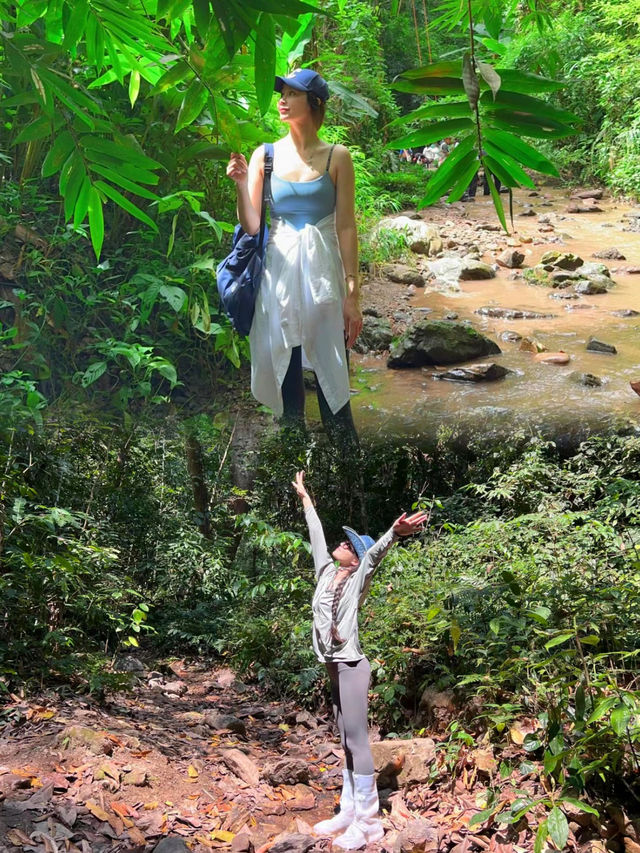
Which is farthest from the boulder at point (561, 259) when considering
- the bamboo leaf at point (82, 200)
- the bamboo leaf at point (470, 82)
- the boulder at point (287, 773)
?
the boulder at point (287, 773)

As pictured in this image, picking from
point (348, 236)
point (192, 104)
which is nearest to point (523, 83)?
point (192, 104)

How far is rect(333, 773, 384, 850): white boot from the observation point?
7.25 feet

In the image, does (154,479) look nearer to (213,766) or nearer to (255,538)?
(255,538)

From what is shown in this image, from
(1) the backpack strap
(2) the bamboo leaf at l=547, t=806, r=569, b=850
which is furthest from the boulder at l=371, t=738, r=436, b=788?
(1) the backpack strap

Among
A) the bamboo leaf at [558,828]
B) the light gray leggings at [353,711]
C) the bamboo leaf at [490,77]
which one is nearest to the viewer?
the bamboo leaf at [490,77]

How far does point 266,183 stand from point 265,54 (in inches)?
44.0

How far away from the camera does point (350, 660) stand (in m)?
2.30

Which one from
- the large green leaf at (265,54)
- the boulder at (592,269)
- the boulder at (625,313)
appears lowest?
the boulder at (625,313)

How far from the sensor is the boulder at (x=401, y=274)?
2.65m

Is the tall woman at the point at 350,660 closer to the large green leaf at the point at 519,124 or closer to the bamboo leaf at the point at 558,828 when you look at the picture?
the bamboo leaf at the point at 558,828

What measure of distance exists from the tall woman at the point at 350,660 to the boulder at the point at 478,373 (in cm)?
59

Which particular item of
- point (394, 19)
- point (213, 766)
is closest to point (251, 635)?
point (213, 766)

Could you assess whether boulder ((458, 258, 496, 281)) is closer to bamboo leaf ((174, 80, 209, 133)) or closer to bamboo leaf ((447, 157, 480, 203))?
Result: bamboo leaf ((174, 80, 209, 133))

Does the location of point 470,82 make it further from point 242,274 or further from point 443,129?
Result: point 242,274
